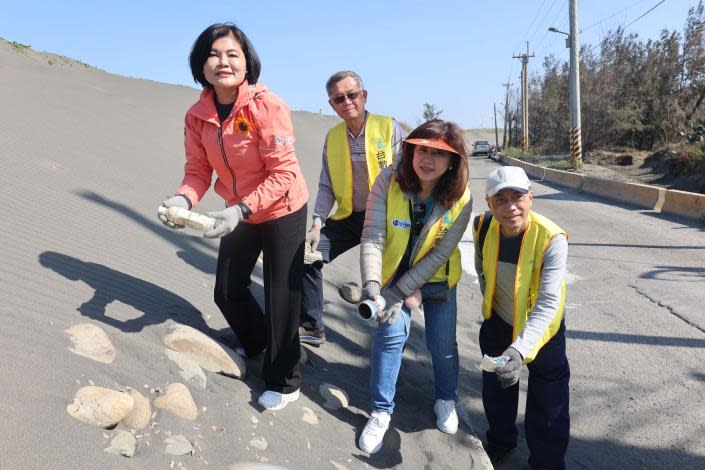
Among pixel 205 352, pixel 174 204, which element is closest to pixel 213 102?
pixel 174 204

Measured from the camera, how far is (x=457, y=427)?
3299 mm

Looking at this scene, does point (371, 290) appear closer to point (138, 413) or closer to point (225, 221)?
point (225, 221)

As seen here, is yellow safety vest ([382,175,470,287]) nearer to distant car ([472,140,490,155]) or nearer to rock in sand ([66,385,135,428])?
rock in sand ([66,385,135,428])

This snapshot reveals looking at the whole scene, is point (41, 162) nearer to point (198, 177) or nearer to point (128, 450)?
point (198, 177)

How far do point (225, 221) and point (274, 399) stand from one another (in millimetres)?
991

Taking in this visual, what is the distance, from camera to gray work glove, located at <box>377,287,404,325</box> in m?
2.97

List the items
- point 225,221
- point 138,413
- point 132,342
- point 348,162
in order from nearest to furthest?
point 138,413, point 225,221, point 132,342, point 348,162

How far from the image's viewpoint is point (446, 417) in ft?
10.7

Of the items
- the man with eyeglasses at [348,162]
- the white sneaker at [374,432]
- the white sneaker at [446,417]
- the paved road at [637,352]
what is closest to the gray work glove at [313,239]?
the man with eyeglasses at [348,162]

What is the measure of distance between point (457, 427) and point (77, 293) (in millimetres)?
2402

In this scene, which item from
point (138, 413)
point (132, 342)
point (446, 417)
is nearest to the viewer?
point (138, 413)

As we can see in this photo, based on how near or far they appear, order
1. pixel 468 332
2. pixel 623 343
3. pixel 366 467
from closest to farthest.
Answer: pixel 366 467 < pixel 623 343 < pixel 468 332

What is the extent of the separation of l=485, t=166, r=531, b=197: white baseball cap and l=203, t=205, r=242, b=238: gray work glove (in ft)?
4.01

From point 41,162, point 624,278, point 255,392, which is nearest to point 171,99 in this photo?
point 41,162
